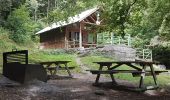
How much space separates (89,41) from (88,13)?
4525 mm

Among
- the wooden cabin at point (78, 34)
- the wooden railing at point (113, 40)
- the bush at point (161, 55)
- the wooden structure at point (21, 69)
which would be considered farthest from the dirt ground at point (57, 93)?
the bush at point (161, 55)

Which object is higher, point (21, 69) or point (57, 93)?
point (21, 69)

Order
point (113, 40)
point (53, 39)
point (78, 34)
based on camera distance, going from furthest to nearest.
A: point (53, 39) → point (78, 34) → point (113, 40)

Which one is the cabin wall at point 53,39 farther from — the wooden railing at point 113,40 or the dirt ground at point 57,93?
the dirt ground at point 57,93

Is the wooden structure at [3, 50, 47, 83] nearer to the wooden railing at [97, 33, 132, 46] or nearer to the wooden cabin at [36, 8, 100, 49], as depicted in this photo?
the wooden railing at [97, 33, 132, 46]

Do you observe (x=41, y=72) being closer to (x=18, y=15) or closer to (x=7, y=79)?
(x=7, y=79)

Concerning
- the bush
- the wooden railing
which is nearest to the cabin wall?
the wooden railing

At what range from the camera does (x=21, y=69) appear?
12.1 m

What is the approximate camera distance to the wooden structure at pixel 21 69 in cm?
1194

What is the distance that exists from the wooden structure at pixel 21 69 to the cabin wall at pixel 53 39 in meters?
26.2

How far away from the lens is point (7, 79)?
12750mm

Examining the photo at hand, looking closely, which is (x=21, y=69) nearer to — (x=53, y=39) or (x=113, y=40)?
(x=113, y=40)

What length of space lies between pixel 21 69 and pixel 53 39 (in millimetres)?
32929

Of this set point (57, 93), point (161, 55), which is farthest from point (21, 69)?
point (161, 55)
